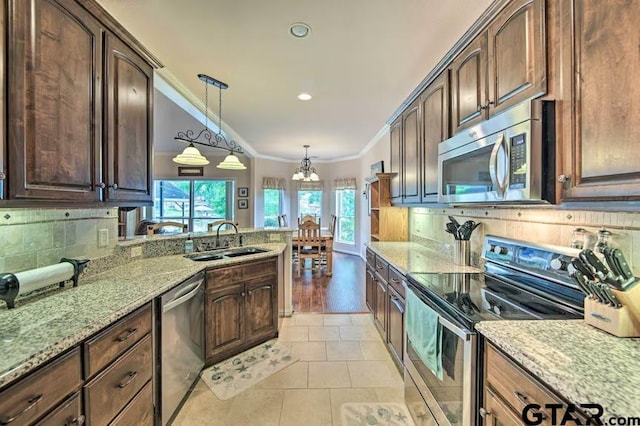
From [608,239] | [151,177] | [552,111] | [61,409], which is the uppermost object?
[552,111]

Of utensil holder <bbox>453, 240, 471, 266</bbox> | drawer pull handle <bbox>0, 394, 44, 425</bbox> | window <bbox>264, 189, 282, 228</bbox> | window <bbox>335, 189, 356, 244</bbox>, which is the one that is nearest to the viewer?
drawer pull handle <bbox>0, 394, 44, 425</bbox>

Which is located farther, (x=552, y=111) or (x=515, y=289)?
(x=515, y=289)

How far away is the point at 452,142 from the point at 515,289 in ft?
3.25

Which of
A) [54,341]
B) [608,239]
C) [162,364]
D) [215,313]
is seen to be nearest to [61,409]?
[54,341]

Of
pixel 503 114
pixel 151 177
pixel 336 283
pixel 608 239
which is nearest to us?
pixel 608 239

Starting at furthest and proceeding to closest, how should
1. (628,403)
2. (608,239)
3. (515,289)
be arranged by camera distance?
(515,289) → (608,239) → (628,403)

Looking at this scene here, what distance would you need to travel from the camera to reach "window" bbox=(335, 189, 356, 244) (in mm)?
7977

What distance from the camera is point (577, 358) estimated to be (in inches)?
35.5

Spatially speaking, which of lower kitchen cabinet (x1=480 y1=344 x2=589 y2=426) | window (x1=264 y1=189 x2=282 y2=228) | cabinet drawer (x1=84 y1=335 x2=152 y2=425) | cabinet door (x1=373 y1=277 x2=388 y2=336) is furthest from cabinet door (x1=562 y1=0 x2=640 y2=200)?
window (x1=264 y1=189 x2=282 y2=228)

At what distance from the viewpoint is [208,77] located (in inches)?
112

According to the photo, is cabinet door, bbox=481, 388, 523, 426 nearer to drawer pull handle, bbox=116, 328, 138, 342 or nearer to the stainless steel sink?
drawer pull handle, bbox=116, 328, 138, 342

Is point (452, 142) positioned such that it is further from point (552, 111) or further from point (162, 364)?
point (162, 364)

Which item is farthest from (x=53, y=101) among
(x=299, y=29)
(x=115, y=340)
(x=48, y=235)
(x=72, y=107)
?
(x=299, y=29)

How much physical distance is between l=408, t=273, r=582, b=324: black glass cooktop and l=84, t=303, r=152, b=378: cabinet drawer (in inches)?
61.3
